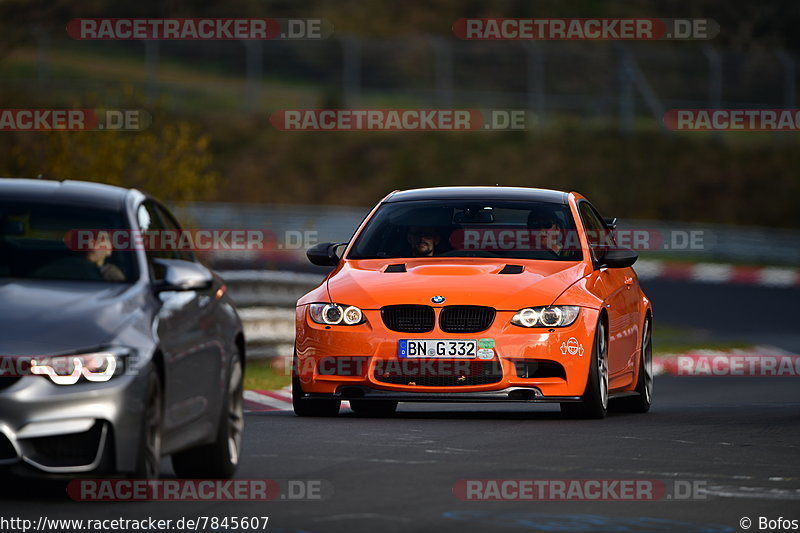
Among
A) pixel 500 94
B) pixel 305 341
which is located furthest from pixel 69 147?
pixel 500 94

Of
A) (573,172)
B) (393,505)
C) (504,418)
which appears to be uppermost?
(393,505)

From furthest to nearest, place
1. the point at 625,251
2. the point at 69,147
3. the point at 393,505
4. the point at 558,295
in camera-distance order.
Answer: the point at 69,147 → the point at 625,251 → the point at 558,295 → the point at 393,505

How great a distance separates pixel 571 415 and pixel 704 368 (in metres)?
10.9

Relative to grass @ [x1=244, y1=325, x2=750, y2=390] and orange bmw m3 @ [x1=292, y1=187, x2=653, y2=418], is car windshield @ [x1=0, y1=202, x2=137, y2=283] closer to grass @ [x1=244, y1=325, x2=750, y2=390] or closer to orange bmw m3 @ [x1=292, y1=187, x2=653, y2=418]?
orange bmw m3 @ [x1=292, y1=187, x2=653, y2=418]

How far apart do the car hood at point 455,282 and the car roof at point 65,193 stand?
3955 mm

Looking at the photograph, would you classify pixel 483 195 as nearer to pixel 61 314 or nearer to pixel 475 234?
pixel 475 234

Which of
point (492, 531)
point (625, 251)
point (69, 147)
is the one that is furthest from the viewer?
point (69, 147)

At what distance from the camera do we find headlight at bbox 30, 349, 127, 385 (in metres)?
8.28

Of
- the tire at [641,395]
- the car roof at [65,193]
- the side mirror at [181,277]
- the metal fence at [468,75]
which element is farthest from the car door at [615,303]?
the metal fence at [468,75]

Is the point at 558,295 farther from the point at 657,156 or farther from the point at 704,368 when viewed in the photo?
the point at 657,156

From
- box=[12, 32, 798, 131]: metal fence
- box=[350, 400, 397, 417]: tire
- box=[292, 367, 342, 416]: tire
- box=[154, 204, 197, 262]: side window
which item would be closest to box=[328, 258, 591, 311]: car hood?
box=[292, 367, 342, 416]: tire

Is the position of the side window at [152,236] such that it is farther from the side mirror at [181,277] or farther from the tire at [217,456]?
the tire at [217,456]

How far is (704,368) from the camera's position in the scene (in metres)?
24.7

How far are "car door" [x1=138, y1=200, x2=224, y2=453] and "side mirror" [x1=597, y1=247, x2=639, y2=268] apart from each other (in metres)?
5.17
